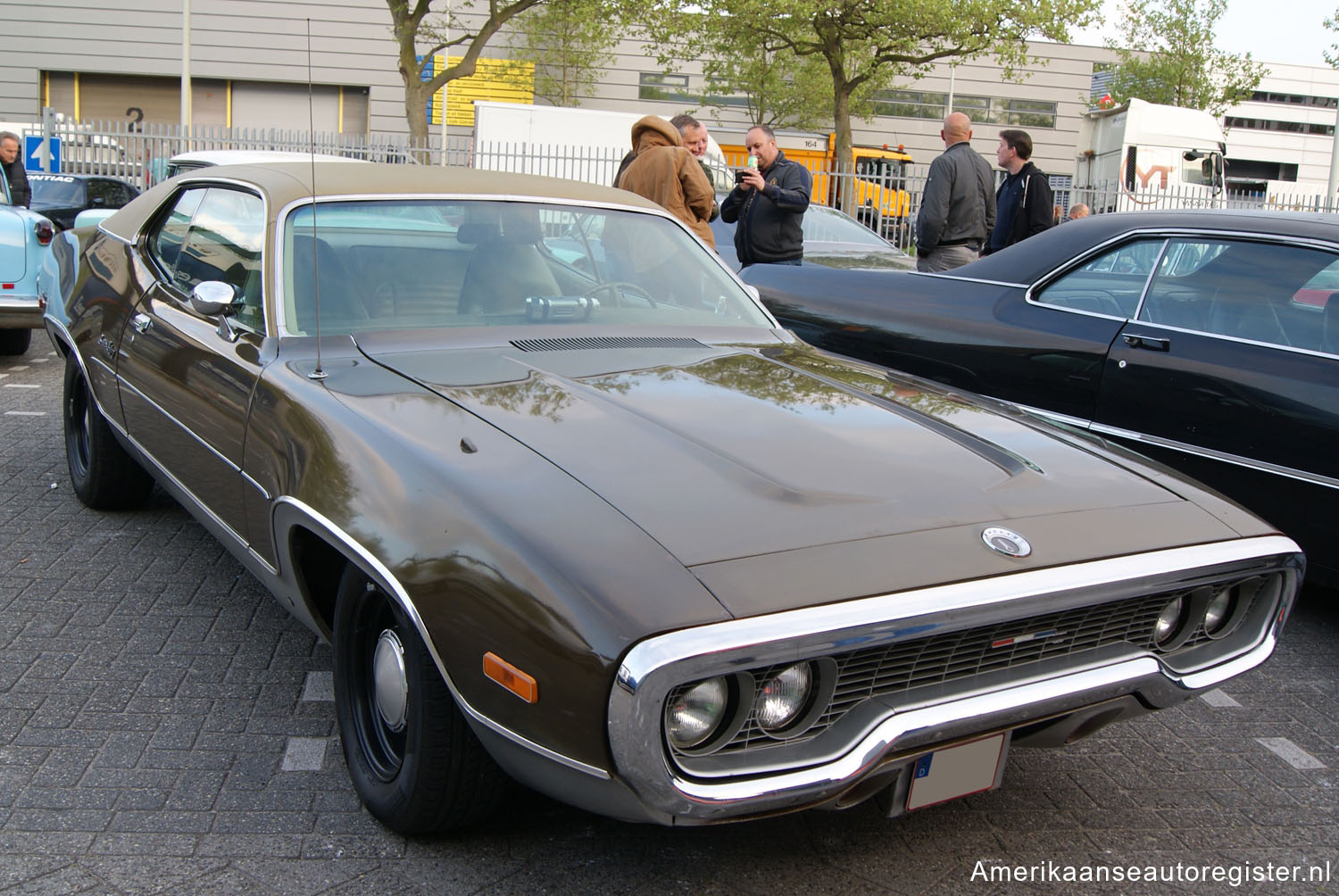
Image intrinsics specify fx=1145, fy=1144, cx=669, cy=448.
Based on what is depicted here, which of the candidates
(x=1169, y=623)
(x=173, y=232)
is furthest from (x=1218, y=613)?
(x=173, y=232)

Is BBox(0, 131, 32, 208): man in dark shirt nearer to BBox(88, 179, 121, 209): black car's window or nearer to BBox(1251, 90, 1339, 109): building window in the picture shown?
BBox(88, 179, 121, 209): black car's window

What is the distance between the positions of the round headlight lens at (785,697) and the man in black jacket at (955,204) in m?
5.86

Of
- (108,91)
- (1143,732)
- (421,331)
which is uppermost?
(108,91)

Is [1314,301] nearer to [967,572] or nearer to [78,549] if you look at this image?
[967,572]

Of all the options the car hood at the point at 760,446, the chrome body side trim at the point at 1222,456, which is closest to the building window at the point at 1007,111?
the chrome body side trim at the point at 1222,456

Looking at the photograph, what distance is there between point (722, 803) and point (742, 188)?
6.19 m

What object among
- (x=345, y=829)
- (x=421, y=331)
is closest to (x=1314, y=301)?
(x=421, y=331)

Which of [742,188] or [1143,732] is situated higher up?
[742,188]

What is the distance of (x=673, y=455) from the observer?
7.97ft

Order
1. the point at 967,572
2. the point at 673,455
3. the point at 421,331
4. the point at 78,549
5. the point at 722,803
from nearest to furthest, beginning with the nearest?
1. the point at 722,803
2. the point at 967,572
3. the point at 673,455
4. the point at 421,331
5. the point at 78,549

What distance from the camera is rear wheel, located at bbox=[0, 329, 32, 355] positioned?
8.62m

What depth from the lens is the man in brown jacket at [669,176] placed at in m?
7.01

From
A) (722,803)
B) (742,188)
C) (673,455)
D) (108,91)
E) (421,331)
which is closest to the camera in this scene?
(722,803)

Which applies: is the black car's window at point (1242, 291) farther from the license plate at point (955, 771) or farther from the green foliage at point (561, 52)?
the green foliage at point (561, 52)
